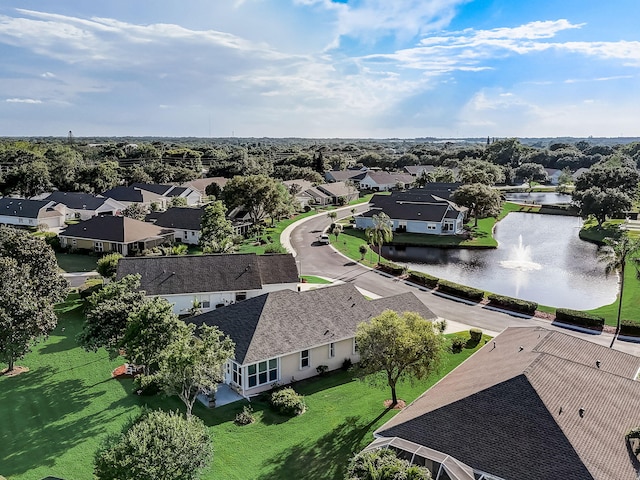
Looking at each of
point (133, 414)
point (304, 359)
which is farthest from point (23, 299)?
point (304, 359)

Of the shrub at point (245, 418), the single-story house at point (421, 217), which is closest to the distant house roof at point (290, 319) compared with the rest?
the shrub at point (245, 418)

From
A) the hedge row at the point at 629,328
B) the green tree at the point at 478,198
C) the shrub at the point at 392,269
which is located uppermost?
the green tree at the point at 478,198

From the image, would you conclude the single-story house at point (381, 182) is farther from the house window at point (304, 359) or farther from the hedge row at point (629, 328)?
the house window at point (304, 359)

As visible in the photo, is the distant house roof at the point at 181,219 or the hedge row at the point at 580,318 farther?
the distant house roof at the point at 181,219

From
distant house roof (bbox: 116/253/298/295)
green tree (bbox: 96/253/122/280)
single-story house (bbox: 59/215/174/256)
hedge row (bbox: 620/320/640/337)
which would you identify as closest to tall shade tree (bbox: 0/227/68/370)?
distant house roof (bbox: 116/253/298/295)

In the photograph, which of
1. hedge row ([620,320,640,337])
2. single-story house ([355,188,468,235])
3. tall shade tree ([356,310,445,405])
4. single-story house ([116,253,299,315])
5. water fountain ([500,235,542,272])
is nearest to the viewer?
tall shade tree ([356,310,445,405])

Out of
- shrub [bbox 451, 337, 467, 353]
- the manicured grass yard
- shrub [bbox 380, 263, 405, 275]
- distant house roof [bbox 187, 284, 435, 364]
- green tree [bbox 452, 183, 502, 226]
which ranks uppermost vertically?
green tree [bbox 452, 183, 502, 226]

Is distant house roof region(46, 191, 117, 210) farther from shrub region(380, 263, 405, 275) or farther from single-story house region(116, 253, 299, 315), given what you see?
shrub region(380, 263, 405, 275)

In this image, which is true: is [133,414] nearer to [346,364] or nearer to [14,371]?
[14,371]
